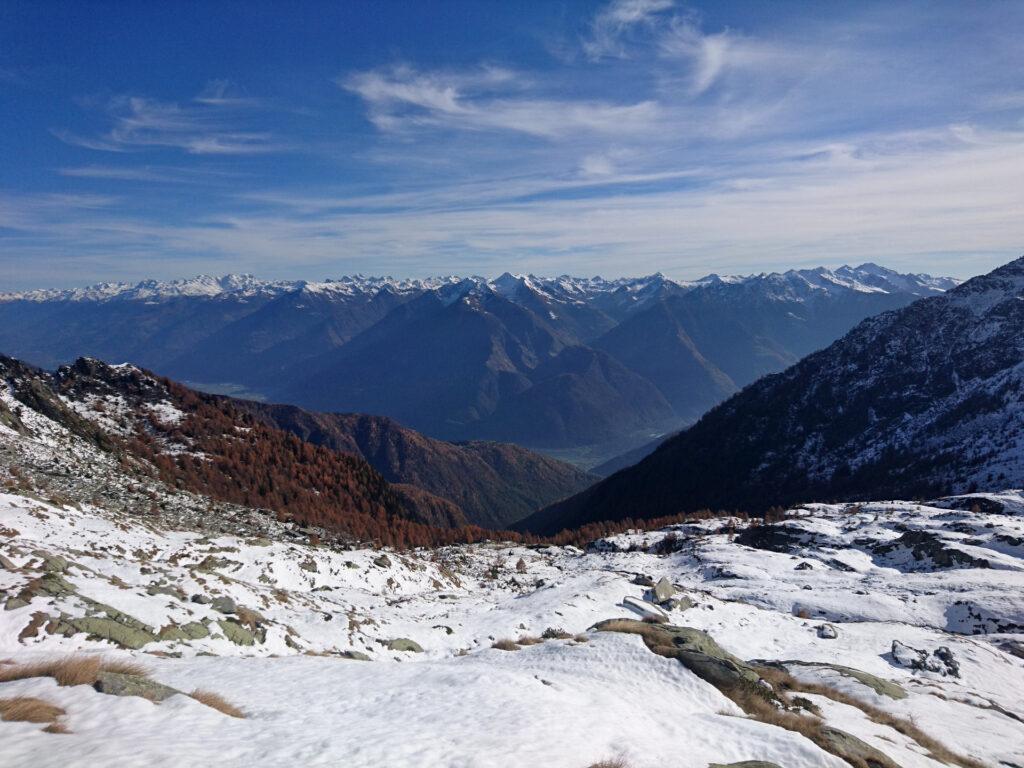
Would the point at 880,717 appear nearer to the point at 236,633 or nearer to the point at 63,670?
the point at 236,633

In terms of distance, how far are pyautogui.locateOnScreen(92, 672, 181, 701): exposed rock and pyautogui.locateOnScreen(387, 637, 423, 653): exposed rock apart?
49.1 ft

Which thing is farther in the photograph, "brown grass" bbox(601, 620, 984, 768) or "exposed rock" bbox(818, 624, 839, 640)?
"exposed rock" bbox(818, 624, 839, 640)

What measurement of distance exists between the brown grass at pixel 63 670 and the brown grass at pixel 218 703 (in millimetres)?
2175

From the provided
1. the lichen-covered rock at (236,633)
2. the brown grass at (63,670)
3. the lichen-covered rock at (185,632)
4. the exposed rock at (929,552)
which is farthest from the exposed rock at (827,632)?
the brown grass at (63,670)

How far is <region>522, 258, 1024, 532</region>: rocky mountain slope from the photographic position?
372ft

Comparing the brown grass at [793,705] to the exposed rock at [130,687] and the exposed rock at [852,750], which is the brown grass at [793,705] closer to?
the exposed rock at [852,750]

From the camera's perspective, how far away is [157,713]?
440 inches

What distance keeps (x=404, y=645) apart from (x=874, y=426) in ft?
519

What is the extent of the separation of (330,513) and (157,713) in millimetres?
52324

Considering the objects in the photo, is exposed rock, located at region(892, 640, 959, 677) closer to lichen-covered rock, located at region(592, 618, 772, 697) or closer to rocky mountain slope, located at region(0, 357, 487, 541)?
lichen-covered rock, located at region(592, 618, 772, 697)

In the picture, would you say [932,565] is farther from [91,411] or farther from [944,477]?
[91,411]

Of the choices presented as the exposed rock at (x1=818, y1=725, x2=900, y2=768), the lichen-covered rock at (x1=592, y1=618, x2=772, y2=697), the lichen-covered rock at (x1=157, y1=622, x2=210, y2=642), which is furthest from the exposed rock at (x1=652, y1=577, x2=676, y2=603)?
the lichen-covered rock at (x1=157, y1=622, x2=210, y2=642)

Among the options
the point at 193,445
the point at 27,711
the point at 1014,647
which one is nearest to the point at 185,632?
the point at 27,711

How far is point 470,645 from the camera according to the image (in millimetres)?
28422
